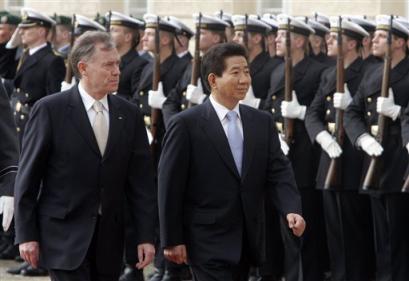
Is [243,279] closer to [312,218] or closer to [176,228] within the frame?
[176,228]

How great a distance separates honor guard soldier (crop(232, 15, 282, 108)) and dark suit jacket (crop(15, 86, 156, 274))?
4073 millimetres

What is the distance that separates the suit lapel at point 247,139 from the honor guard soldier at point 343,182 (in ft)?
10.6

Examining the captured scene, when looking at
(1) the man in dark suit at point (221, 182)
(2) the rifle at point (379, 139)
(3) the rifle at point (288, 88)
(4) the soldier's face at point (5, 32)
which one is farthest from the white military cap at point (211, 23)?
(1) the man in dark suit at point (221, 182)

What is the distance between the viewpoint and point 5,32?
14109 millimetres

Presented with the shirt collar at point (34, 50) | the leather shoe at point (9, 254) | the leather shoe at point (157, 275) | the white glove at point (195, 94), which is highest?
the shirt collar at point (34, 50)

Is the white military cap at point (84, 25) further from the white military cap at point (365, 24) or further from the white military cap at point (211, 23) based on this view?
the white military cap at point (365, 24)

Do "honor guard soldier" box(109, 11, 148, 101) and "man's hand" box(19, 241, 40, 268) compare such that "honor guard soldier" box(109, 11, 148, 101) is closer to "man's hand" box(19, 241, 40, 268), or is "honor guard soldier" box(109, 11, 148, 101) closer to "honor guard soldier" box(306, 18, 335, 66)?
"honor guard soldier" box(306, 18, 335, 66)

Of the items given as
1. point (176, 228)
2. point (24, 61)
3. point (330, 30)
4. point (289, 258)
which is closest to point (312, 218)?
point (289, 258)

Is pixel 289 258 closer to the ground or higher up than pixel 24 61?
closer to the ground

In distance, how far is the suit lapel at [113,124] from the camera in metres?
7.55

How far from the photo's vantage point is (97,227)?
7508mm

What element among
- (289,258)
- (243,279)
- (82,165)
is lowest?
(289,258)

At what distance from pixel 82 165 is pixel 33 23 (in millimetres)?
5903

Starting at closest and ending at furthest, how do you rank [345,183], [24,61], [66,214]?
[66,214], [345,183], [24,61]
